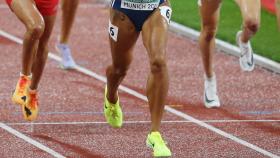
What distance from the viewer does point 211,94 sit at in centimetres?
1274

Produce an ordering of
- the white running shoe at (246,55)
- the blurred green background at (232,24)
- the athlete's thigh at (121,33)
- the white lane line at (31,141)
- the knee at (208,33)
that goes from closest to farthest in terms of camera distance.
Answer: the athlete's thigh at (121,33)
the white lane line at (31,141)
the knee at (208,33)
the white running shoe at (246,55)
the blurred green background at (232,24)

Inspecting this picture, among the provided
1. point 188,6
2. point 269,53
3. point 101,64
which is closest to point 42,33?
point 101,64

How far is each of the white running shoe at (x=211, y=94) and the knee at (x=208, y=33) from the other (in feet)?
1.83

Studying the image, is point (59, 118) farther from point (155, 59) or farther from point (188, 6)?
point (188, 6)

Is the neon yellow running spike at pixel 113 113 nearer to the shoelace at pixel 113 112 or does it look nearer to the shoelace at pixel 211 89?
the shoelace at pixel 113 112

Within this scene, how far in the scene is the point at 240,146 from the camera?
1103 cm

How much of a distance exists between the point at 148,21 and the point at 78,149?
154cm

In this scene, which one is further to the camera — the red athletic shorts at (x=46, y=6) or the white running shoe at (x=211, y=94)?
the white running shoe at (x=211, y=94)

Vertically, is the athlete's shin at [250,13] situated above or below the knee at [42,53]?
above

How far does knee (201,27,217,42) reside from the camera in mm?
12320

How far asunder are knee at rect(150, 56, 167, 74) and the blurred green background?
523cm

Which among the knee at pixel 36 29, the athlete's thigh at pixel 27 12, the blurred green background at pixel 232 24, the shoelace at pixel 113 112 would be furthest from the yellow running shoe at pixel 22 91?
the blurred green background at pixel 232 24

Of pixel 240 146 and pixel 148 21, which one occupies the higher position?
pixel 148 21

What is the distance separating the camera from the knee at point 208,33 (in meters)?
12.3
